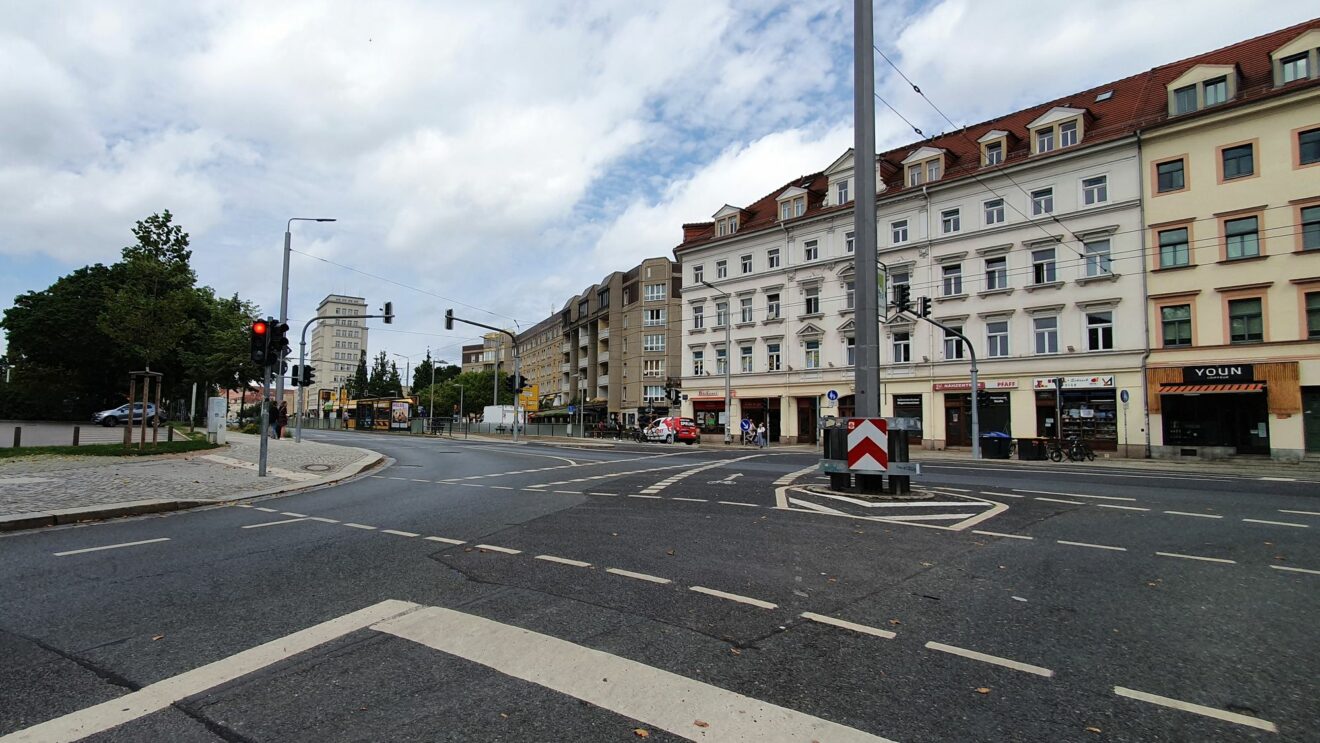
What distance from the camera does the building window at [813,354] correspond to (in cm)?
3972

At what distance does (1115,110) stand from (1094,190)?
4.69m

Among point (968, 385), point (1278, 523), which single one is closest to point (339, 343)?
point (968, 385)

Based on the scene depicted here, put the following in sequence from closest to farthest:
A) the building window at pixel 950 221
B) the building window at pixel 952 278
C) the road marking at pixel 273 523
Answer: the road marking at pixel 273 523, the building window at pixel 952 278, the building window at pixel 950 221

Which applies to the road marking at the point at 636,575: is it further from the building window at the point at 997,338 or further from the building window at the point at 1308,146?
the building window at the point at 1308,146

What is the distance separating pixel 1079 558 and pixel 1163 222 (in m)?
28.8

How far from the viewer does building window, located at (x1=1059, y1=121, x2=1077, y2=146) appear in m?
31.0

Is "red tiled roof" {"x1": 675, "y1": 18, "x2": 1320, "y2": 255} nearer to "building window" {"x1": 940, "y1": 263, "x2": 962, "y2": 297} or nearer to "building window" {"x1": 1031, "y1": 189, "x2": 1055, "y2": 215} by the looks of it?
"building window" {"x1": 1031, "y1": 189, "x2": 1055, "y2": 215}

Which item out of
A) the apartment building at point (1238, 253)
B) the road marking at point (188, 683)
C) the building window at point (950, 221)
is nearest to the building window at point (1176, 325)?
the apartment building at point (1238, 253)

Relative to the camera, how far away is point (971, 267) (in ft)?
110

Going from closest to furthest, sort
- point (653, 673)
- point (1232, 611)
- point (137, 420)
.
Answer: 1. point (653, 673)
2. point (1232, 611)
3. point (137, 420)

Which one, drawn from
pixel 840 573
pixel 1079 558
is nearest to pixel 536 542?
pixel 840 573

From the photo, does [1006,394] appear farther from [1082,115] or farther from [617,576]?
[617,576]

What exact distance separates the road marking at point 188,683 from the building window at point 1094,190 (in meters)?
34.9

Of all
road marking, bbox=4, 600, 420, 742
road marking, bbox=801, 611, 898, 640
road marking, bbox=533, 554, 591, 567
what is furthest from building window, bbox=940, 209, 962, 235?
road marking, bbox=4, 600, 420, 742
